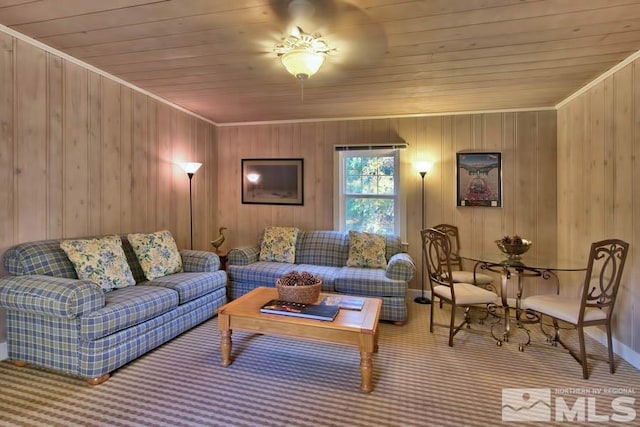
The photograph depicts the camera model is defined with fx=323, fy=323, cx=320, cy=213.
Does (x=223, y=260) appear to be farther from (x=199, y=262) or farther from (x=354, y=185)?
(x=354, y=185)

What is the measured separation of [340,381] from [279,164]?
317cm

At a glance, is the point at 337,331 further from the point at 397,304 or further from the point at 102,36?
the point at 102,36

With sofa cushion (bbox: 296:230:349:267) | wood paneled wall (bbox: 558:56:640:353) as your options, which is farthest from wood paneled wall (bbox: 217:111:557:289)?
sofa cushion (bbox: 296:230:349:267)

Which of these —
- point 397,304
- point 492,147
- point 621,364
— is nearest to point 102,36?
point 397,304

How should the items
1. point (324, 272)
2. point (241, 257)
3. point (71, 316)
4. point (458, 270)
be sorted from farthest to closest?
→ 1. point (458, 270)
2. point (241, 257)
3. point (324, 272)
4. point (71, 316)

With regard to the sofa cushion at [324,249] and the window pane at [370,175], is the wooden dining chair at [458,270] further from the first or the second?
the sofa cushion at [324,249]

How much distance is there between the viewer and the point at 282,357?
8.46ft

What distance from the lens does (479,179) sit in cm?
405

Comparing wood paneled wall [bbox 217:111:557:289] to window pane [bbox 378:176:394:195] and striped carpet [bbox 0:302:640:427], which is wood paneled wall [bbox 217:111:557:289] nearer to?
window pane [bbox 378:176:394:195]

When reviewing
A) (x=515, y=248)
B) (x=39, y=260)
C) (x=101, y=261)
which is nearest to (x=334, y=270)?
(x=515, y=248)

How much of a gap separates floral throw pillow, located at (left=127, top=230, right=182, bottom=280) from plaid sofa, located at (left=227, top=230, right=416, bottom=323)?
0.72m

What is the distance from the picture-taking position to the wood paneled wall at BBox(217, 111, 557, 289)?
12.8 feet

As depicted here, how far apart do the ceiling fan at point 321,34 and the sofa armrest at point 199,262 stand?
84.7 inches

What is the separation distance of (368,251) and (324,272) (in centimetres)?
59
